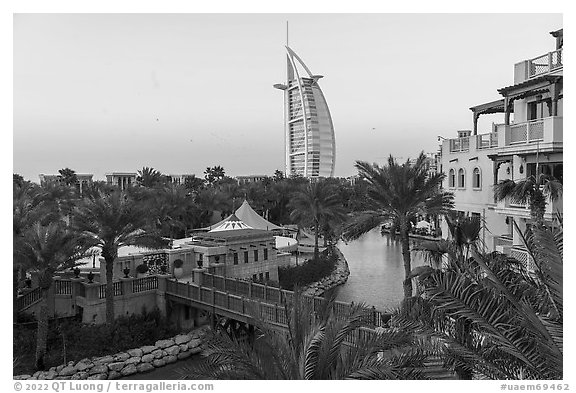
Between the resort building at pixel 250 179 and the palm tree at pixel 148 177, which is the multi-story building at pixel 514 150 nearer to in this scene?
the palm tree at pixel 148 177

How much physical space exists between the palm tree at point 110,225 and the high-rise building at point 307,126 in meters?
96.0

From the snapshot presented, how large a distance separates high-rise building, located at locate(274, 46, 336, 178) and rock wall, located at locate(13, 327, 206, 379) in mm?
96010

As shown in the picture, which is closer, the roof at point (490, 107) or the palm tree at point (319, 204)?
the roof at point (490, 107)

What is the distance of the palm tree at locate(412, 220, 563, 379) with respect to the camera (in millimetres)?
5199

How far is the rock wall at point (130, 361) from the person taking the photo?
44.9 feet

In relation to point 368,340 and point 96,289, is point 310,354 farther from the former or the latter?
point 96,289

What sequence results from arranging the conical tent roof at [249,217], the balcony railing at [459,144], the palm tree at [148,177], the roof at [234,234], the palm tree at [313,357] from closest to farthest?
the palm tree at [313,357]
the balcony railing at [459,144]
the roof at [234,234]
the conical tent roof at [249,217]
the palm tree at [148,177]

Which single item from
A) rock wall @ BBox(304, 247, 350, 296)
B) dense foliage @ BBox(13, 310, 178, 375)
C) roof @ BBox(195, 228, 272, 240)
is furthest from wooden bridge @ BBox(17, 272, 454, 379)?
rock wall @ BBox(304, 247, 350, 296)

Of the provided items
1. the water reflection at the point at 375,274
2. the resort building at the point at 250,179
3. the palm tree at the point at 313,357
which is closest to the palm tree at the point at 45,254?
the palm tree at the point at 313,357

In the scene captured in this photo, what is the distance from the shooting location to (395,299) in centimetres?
2291

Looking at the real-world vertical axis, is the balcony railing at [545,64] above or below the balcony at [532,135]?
above

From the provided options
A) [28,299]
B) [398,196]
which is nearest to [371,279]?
[398,196]

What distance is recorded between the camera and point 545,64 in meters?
15.3

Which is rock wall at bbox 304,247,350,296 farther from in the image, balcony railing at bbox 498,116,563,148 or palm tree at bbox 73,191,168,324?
balcony railing at bbox 498,116,563,148
